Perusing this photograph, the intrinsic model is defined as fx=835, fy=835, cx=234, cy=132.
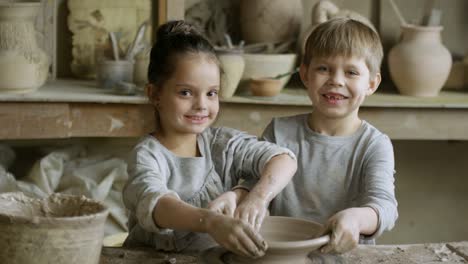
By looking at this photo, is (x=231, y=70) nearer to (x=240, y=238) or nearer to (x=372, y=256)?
(x=372, y=256)

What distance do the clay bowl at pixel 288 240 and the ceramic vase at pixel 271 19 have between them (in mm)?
2420

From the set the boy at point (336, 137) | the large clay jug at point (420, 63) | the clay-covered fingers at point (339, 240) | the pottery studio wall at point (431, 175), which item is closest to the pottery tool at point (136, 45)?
the pottery studio wall at point (431, 175)

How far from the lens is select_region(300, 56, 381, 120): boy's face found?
8.09 feet

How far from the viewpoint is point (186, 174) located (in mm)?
2395

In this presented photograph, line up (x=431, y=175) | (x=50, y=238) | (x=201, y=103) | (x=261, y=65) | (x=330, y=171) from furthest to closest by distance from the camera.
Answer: (x=431, y=175) → (x=261, y=65) → (x=330, y=171) → (x=201, y=103) → (x=50, y=238)

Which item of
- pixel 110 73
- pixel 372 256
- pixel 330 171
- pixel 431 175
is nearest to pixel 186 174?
pixel 330 171

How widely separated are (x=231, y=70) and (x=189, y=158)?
5.41 feet

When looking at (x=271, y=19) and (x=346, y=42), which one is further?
(x=271, y=19)

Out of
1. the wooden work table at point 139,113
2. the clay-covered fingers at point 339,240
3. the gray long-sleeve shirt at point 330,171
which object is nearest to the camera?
the clay-covered fingers at point 339,240

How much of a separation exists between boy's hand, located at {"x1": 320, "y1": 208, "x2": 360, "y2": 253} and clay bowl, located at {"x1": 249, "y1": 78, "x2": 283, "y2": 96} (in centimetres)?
196

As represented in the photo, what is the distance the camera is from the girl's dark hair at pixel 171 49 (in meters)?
2.37

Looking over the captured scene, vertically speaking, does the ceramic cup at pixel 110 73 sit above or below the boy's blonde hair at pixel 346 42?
below

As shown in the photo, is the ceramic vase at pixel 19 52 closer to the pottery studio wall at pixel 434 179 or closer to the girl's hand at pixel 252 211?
the pottery studio wall at pixel 434 179

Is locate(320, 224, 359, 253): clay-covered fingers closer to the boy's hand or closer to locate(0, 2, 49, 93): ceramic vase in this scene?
the boy's hand
